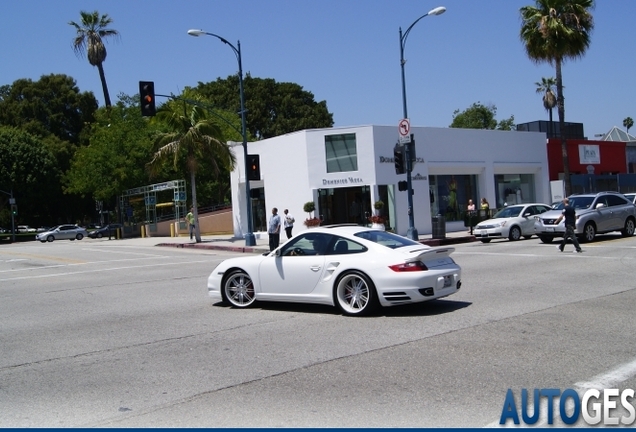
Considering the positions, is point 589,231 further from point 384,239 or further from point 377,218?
point 384,239

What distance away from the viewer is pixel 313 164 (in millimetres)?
32781

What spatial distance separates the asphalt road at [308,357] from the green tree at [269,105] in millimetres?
55376

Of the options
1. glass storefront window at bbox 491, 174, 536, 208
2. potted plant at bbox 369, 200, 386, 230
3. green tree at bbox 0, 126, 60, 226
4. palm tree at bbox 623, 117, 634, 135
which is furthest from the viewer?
palm tree at bbox 623, 117, 634, 135

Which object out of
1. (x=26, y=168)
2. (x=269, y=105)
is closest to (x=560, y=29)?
(x=269, y=105)

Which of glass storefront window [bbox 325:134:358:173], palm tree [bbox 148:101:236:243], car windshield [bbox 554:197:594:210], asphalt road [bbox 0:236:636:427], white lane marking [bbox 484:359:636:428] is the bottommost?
white lane marking [bbox 484:359:636:428]

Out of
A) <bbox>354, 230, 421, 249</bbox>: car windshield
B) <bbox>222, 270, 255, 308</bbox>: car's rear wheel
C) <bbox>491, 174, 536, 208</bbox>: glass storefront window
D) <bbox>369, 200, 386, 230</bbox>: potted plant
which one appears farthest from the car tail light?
<bbox>491, 174, 536, 208</bbox>: glass storefront window

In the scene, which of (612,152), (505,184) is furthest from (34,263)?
(612,152)

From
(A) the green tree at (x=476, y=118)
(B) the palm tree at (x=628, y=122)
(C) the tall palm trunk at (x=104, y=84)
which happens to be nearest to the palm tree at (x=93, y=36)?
(C) the tall palm trunk at (x=104, y=84)

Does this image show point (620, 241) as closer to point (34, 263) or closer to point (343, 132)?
point (343, 132)

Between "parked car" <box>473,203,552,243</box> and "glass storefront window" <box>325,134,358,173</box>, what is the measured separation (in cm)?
809

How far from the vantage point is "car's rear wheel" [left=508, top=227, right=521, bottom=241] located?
26.8 metres

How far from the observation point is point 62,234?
192 ft

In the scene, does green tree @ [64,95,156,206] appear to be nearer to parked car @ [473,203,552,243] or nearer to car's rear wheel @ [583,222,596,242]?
parked car @ [473,203,552,243]

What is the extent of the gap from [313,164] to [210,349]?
24.9m
